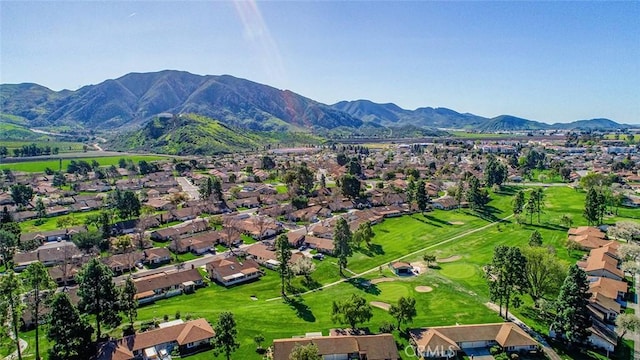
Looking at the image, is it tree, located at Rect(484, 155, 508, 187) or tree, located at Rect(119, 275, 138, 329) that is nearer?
tree, located at Rect(119, 275, 138, 329)

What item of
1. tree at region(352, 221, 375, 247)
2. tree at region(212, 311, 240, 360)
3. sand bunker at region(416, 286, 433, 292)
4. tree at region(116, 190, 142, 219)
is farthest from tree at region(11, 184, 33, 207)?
sand bunker at region(416, 286, 433, 292)

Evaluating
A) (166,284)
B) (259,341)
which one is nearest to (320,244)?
(166,284)

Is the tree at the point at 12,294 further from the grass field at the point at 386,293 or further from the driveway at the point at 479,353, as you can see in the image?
the driveway at the point at 479,353

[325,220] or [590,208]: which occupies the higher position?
[590,208]

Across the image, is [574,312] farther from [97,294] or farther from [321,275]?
[97,294]

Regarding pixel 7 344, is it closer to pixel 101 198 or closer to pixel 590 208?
pixel 101 198

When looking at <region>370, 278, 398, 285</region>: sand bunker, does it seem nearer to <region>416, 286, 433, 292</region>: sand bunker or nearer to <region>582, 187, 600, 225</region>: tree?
<region>416, 286, 433, 292</region>: sand bunker

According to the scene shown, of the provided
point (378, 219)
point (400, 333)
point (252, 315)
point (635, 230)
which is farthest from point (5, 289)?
point (635, 230)
